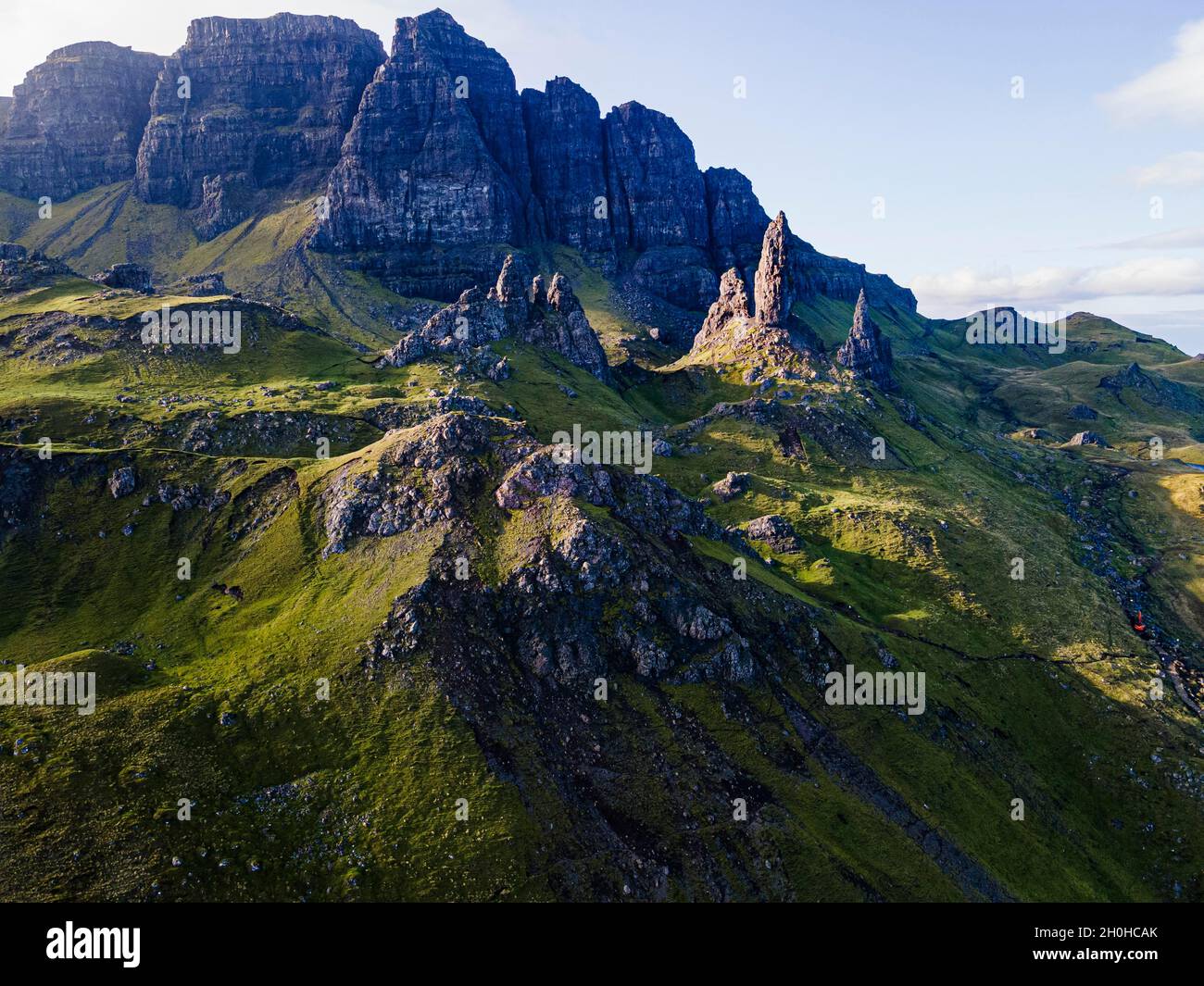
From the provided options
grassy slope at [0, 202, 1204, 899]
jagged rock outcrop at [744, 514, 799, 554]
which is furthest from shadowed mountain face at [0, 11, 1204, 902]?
jagged rock outcrop at [744, 514, 799, 554]

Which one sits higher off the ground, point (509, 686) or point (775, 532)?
point (775, 532)

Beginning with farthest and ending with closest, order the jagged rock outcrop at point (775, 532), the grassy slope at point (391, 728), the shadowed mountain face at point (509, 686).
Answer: the jagged rock outcrop at point (775, 532) < the shadowed mountain face at point (509, 686) < the grassy slope at point (391, 728)

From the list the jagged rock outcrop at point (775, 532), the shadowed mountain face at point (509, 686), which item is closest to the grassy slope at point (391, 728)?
the shadowed mountain face at point (509, 686)

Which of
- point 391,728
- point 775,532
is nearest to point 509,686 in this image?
point 391,728

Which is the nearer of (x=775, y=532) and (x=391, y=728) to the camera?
(x=391, y=728)

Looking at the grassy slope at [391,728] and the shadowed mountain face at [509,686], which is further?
the shadowed mountain face at [509,686]

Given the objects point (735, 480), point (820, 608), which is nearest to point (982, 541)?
point (735, 480)

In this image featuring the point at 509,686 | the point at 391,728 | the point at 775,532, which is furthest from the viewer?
the point at 775,532

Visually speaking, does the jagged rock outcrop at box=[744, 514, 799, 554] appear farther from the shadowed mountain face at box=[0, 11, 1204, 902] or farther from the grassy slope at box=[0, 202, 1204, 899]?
the grassy slope at box=[0, 202, 1204, 899]

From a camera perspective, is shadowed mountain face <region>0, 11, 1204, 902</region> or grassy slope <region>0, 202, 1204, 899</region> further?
shadowed mountain face <region>0, 11, 1204, 902</region>

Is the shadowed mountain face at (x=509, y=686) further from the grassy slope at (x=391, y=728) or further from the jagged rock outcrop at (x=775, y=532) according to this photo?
the jagged rock outcrop at (x=775, y=532)

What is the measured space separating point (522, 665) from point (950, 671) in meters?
72.6

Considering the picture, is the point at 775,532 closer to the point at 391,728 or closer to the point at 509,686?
the point at 509,686

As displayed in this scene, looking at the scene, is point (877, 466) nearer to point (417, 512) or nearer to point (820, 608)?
point (820, 608)
